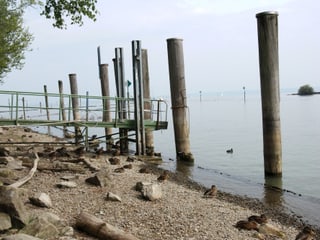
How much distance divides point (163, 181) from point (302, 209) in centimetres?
395

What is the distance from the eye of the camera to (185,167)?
61.5ft

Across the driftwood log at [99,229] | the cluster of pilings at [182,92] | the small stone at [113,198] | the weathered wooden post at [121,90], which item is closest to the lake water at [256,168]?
the cluster of pilings at [182,92]

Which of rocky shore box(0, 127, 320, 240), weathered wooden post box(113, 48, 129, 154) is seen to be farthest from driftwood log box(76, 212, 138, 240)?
weathered wooden post box(113, 48, 129, 154)

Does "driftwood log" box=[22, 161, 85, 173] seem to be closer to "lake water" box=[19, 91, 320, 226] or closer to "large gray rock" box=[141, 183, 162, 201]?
"large gray rock" box=[141, 183, 162, 201]

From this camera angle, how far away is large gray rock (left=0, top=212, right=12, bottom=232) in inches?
251

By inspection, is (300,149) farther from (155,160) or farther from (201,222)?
(201,222)

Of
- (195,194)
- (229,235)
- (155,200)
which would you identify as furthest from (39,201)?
(195,194)

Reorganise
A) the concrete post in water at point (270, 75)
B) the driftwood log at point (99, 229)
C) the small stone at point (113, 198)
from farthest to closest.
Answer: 1. the concrete post in water at point (270, 75)
2. the small stone at point (113, 198)
3. the driftwood log at point (99, 229)

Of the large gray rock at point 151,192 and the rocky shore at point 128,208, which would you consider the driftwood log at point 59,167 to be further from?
the large gray rock at point 151,192

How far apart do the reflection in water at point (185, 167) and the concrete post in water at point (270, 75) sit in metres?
4.03

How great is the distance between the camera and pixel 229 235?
26.7 feet

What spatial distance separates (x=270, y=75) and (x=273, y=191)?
3.71 m

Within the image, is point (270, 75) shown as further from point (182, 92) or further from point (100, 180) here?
point (100, 180)

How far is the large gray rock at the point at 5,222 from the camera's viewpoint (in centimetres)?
637
